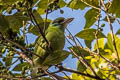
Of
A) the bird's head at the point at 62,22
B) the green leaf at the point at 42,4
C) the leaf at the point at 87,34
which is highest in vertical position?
the green leaf at the point at 42,4

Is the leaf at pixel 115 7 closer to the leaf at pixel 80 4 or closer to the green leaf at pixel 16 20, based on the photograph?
the leaf at pixel 80 4

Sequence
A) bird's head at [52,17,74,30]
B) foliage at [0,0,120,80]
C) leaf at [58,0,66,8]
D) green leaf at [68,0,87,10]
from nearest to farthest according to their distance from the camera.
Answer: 1. foliage at [0,0,120,80]
2. green leaf at [68,0,87,10]
3. leaf at [58,0,66,8]
4. bird's head at [52,17,74,30]

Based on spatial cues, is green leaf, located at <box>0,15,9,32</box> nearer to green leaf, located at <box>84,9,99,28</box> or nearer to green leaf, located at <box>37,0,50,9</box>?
green leaf, located at <box>37,0,50,9</box>

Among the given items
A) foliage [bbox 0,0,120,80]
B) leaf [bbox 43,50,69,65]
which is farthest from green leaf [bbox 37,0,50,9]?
leaf [bbox 43,50,69,65]

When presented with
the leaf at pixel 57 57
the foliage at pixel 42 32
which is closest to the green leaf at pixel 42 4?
the foliage at pixel 42 32

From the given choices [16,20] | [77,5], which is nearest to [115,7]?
[77,5]

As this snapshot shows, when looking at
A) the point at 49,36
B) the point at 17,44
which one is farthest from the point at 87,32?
the point at 17,44

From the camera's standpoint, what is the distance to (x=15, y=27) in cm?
277

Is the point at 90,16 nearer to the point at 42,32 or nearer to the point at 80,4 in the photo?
the point at 80,4

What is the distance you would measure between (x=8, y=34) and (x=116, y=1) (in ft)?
3.47

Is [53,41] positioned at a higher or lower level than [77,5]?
lower

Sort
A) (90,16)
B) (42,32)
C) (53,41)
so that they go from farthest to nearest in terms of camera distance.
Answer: (53,41), (90,16), (42,32)

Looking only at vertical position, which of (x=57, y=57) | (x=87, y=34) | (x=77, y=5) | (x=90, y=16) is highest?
(x=77, y=5)

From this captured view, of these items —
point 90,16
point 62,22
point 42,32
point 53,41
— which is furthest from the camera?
point 62,22
